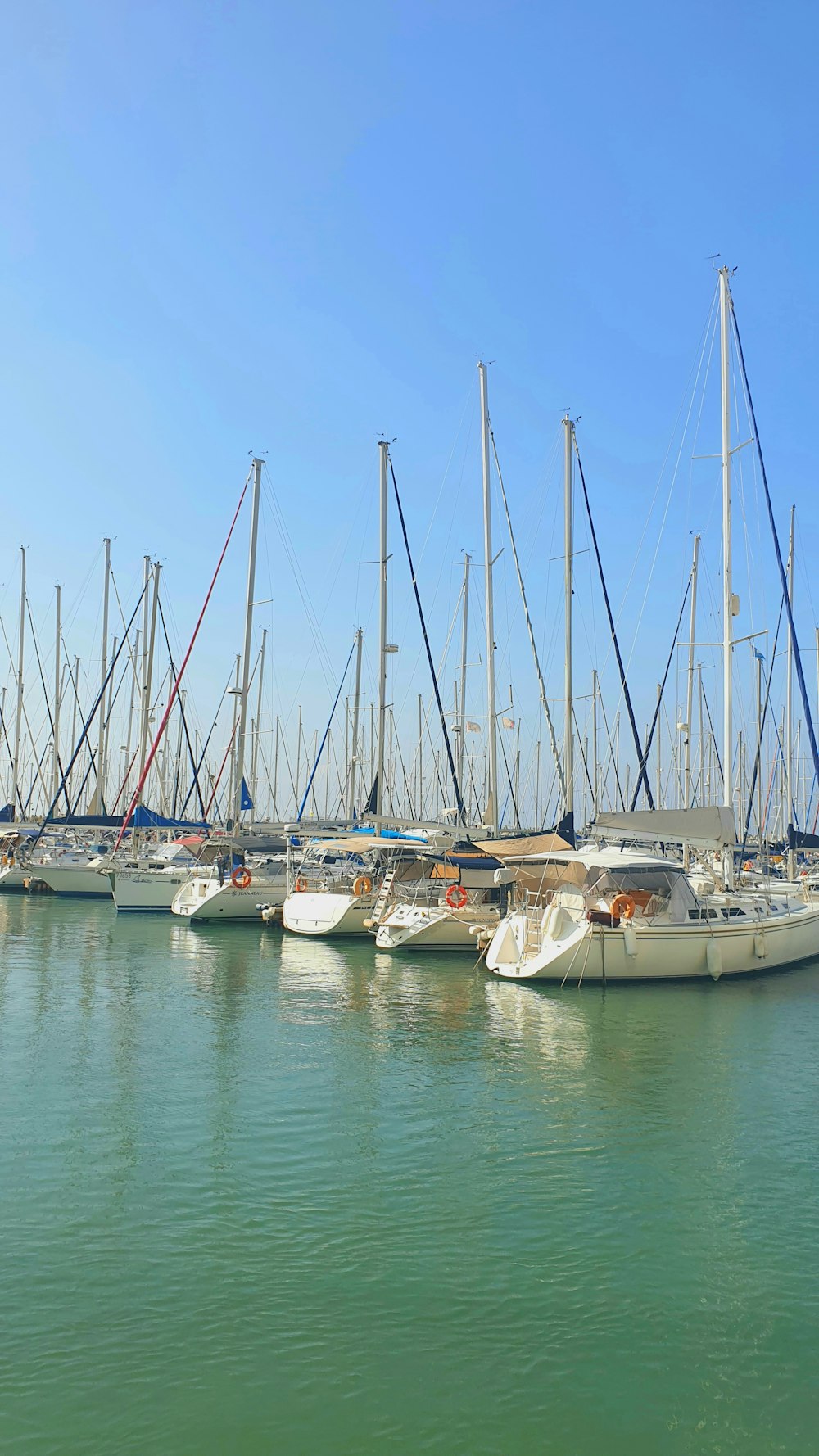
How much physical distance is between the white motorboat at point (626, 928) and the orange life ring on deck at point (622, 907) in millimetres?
20

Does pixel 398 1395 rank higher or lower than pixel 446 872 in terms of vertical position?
lower

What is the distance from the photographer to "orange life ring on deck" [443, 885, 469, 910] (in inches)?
1260

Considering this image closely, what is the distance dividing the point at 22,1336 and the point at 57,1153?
4.49 metres

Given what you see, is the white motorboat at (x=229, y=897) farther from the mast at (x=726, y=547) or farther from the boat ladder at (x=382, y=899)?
the mast at (x=726, y=547)

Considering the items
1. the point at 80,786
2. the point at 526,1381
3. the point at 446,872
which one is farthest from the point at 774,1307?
the point at 80,786

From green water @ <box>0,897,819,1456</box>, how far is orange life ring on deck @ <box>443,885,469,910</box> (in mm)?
11282

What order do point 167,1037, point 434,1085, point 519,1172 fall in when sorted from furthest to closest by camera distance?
point 167,1037
point 434,1085
point 519,1172

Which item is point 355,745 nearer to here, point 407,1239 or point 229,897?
point 229,897

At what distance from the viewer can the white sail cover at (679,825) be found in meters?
28.5

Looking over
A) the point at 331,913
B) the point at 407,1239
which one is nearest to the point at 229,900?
the point at 331,913

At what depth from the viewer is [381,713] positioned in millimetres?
37438

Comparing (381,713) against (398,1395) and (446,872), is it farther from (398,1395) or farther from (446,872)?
(398,1395)

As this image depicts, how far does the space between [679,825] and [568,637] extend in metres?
9.74

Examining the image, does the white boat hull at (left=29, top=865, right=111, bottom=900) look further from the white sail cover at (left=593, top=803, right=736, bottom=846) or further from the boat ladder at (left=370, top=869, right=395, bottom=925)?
the white sail cover at (left=593, top=803, right=736, bottom=846)
